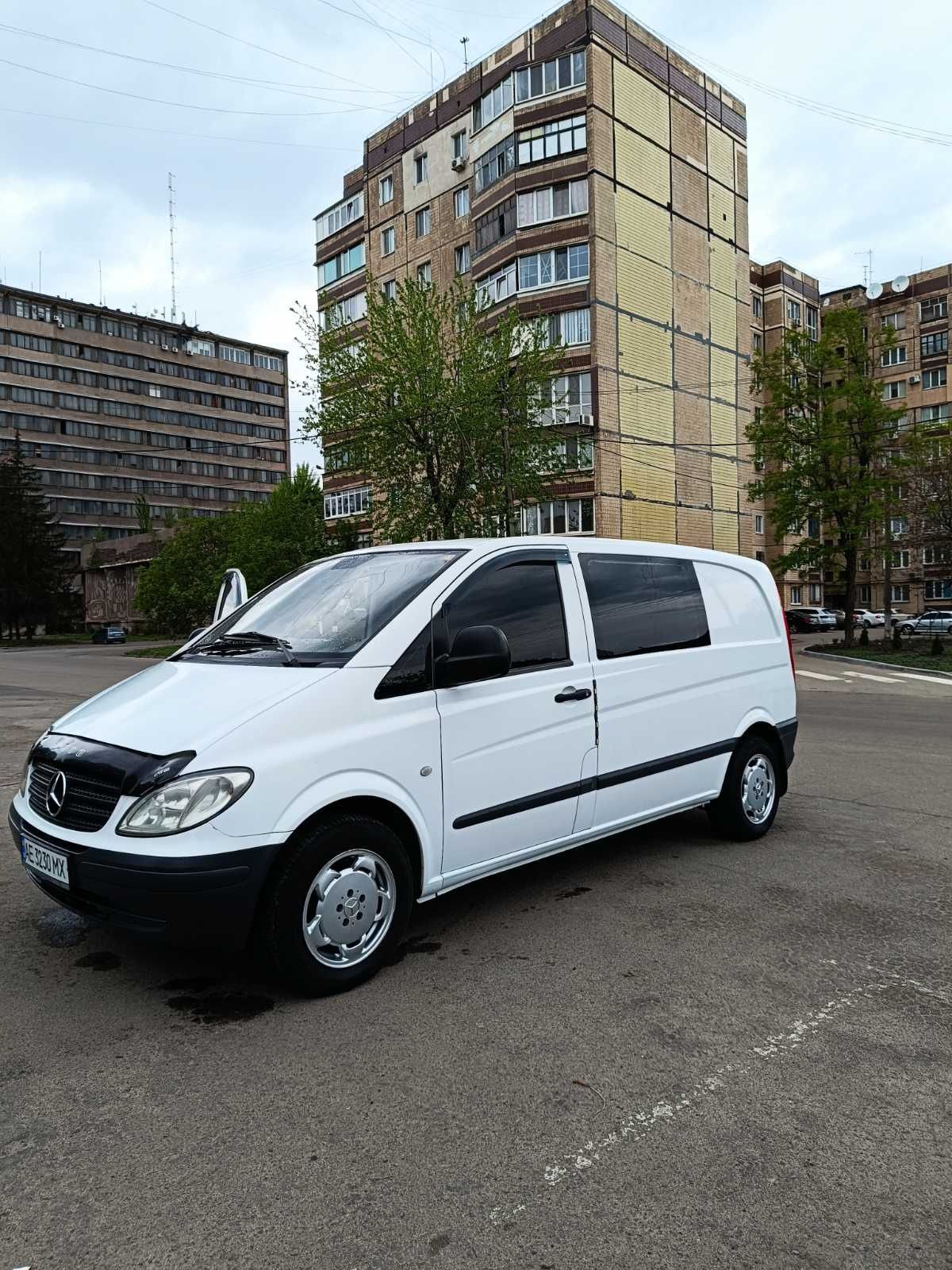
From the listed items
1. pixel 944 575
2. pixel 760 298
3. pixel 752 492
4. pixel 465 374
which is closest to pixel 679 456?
pixel 752 492

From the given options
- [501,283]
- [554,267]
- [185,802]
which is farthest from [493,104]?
[185,802]

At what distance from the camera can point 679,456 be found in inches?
1566

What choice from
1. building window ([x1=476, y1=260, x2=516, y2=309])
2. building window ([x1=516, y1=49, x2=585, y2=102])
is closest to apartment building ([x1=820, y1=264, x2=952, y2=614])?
building window ([x1=516, y1=49, x2=585, y2=102])

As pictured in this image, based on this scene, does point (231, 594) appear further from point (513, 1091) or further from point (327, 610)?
point (513, 1091)

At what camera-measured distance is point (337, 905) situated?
11.6 feet

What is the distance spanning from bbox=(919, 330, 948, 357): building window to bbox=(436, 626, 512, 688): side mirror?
81.7 meters

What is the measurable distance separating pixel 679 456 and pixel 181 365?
80104mm

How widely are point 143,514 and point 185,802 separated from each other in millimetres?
99085

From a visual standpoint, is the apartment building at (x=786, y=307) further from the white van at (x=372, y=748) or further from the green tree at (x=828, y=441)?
the white van at (x=372, y=748)

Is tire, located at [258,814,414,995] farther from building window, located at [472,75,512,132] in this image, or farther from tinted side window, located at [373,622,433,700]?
building window, located at [472,75,512,132]

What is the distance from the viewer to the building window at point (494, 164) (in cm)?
3697

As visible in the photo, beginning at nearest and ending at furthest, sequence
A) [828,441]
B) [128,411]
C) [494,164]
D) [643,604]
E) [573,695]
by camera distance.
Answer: [573,695] → [643,604] → [828,441] → [494,164] → [128,411]

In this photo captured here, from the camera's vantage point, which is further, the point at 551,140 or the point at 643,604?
the point at 551,140

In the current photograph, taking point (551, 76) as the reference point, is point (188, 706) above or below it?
below
